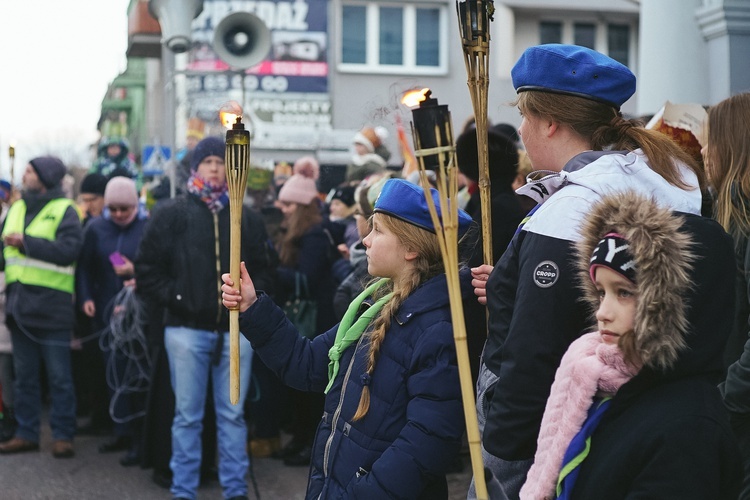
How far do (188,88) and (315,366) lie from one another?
18.1 m

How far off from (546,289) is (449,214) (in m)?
0.44

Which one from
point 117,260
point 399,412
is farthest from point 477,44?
point 117,260

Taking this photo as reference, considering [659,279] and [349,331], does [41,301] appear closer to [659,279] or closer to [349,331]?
[349,331]

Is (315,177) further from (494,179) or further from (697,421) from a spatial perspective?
(697,421)

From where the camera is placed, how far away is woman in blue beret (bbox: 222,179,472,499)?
3.30m

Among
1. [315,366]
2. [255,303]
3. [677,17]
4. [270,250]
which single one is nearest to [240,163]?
[255,303]

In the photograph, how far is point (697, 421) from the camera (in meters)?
2.29

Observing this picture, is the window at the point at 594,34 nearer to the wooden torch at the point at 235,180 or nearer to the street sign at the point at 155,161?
the street sign at the point at 155,161

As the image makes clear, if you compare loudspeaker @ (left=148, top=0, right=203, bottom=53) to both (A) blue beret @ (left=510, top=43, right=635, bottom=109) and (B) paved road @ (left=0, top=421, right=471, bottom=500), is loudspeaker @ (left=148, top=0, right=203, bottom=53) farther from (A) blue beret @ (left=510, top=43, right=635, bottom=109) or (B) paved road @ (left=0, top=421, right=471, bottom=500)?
Result: (A) blue beret @ (left=510, top=43, right=635, bottom=109)

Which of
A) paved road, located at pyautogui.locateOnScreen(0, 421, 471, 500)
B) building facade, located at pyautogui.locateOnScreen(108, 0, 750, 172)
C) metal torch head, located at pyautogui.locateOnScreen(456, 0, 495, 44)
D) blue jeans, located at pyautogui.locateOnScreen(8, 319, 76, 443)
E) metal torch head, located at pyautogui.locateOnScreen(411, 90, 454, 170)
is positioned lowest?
paved road, located at pyautogui.locateOnScreen(0, 421, 471, 500)

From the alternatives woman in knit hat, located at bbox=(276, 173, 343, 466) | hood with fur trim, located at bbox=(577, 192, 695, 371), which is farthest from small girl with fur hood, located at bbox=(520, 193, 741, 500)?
woman in knit hat, located at bbox=(276, 173, 343, 466)

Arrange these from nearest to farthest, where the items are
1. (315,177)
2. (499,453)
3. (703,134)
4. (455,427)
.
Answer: (499,453), (455,427), (703,134), (315,177)

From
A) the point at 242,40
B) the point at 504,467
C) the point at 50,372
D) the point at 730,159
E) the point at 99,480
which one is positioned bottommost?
the point at 99,480

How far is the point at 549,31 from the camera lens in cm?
2638
